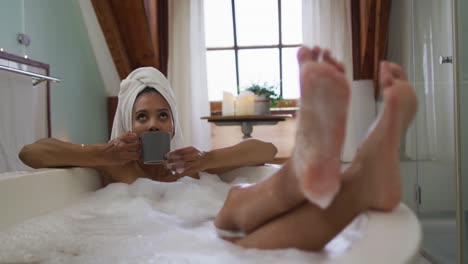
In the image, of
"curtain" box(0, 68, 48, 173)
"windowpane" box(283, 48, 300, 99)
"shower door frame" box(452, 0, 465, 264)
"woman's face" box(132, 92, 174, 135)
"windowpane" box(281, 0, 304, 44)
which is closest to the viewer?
"woman's face" box(132, 92, 174, 135)

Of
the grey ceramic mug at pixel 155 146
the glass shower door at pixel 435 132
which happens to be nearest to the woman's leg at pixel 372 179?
the grey ceramic mug at pixel 155 146

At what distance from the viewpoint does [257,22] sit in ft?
16.0

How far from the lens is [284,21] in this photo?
4.79 metres

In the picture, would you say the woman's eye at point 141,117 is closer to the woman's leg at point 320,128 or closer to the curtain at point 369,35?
the woman's leg at point 320,128

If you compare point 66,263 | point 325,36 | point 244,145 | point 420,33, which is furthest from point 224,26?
point 66,263

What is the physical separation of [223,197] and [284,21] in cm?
367

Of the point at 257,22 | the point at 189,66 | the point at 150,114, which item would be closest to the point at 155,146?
the point at 150,114

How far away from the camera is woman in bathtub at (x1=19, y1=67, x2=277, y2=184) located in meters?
1.40

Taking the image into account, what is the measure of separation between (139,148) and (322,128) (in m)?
0.91

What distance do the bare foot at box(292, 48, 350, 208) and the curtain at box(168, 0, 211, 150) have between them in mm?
3707

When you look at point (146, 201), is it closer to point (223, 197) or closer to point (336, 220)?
point (223, 197)

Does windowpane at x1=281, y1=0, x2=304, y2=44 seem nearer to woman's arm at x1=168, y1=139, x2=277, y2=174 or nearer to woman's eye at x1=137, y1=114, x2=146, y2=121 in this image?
woman's arm at x1=168, y1=139, x2=277, y2=174

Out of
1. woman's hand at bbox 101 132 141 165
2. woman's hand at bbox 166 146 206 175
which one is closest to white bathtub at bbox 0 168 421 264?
woman's hand at bbox 101 132 141 165

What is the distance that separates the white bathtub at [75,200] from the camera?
0.55 meters
